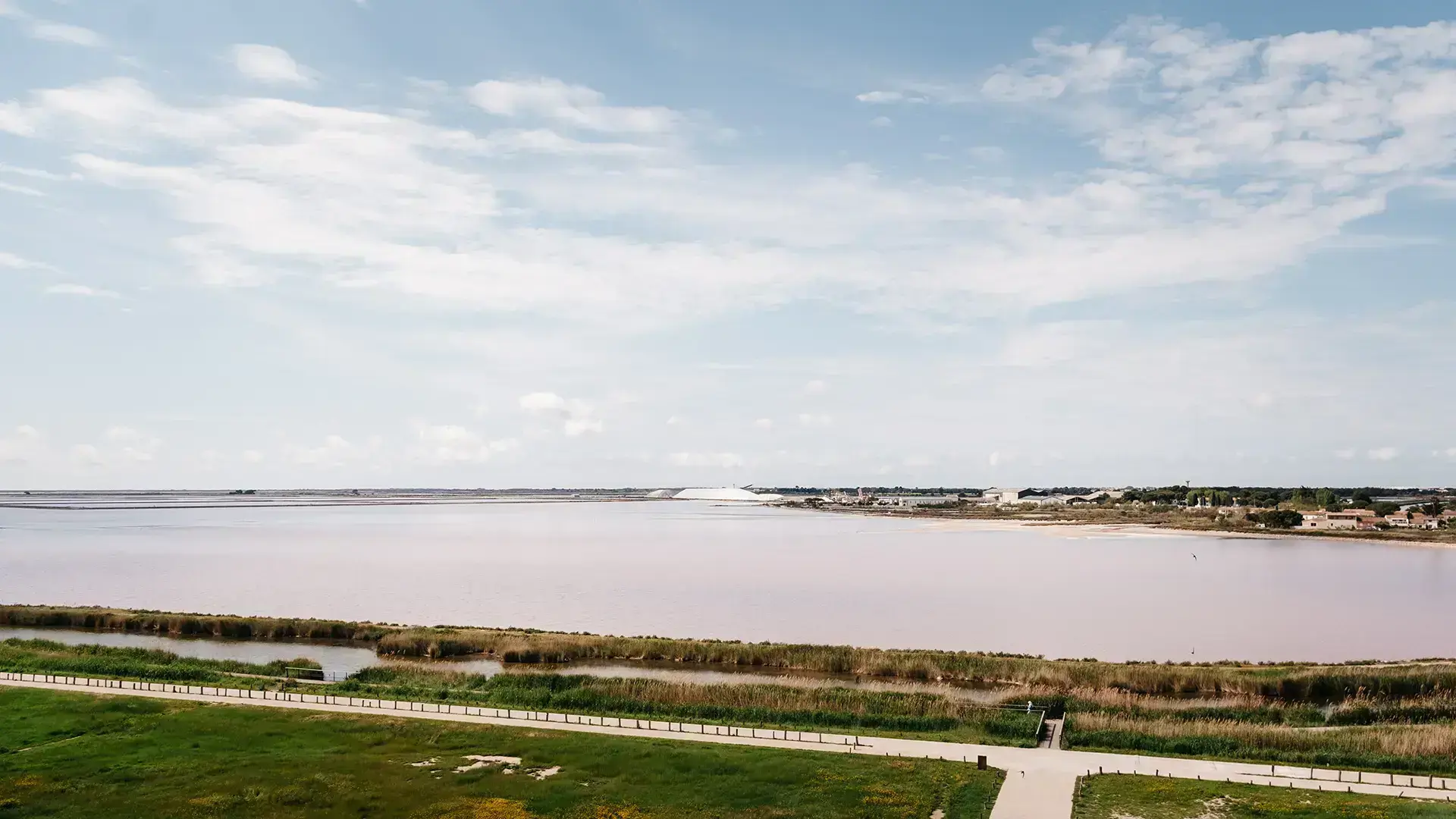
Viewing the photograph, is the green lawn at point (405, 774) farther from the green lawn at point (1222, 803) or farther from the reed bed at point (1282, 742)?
the reed bed at point (1282, 742)

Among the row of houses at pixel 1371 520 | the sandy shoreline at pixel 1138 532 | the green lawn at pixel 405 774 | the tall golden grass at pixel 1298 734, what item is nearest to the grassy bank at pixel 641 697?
the tall golden grass at pixel 1298 734

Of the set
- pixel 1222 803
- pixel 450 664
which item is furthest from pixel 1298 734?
pixel 450 664

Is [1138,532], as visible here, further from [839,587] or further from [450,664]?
[450,664]

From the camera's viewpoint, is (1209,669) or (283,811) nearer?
(283,811)

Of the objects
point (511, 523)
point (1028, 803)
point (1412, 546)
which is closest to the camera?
point (1028, 803)

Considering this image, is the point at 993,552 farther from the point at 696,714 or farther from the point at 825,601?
the point at 696,714

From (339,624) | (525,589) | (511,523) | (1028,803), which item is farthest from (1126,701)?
(511,523)

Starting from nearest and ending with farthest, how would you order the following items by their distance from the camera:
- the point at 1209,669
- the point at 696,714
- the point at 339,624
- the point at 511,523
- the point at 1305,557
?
the point at 696,714
the point at 1209,669
the point at 339,624
the point at 1305,557
the point at 511,523
